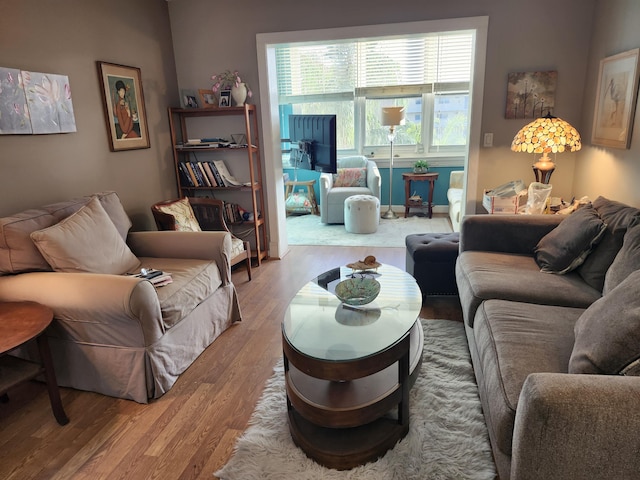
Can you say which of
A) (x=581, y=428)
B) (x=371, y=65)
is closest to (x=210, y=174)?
(x=371, y=65)

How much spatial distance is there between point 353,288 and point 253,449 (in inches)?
33.9

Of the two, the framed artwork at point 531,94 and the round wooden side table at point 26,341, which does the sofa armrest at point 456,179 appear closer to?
the framed artwork at point 531,94

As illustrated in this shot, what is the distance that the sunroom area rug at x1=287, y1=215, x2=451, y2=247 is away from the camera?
4.88 meters

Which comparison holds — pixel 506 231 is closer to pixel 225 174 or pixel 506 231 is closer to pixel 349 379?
pixel 349 379

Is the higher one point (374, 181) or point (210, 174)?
point (210, 174)

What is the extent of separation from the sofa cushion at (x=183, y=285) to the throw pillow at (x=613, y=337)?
1821 millimetres

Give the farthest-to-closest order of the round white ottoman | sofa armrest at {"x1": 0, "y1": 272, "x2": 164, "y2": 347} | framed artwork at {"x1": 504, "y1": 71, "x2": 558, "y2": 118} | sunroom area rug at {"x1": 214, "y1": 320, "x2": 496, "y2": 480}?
the round white ottoman, framed artwork at {"x1": 504, "y1": 71, "x2": 558, "y2": 118}, sofa armrest at {"x1": 0, "y1": 272, "x2": 164, "y2": 347}, sunroom area rug at {"x1": 214, "y1": 320, "x2": 496, "y2": 480}

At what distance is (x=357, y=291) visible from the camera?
6.83 ft

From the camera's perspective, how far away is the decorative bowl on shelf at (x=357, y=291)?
2053 mm

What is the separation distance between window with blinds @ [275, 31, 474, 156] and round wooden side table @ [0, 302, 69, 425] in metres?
5.11

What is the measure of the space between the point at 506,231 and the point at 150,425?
2.35 m

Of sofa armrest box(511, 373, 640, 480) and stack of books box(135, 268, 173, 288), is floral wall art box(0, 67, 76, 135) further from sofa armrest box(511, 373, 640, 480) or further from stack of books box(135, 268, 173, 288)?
sofa armrest box(511, 373, 640, 480)

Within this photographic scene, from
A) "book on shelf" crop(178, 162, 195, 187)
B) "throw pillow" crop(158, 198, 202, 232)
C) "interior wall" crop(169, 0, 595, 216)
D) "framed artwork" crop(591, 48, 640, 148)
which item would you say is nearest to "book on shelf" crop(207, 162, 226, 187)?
"book on shelf" crop(178, 162, 195, 187)

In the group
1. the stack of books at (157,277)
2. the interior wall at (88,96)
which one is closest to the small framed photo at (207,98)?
the interior wall at (88,96)
